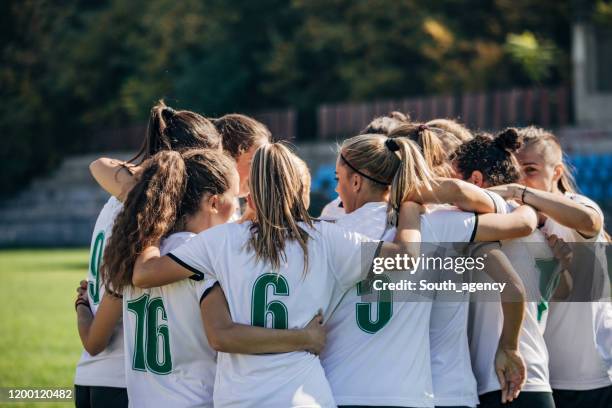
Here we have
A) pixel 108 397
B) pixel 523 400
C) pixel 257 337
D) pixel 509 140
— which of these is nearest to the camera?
pixel 257 337

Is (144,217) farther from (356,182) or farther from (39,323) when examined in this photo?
(39,323)

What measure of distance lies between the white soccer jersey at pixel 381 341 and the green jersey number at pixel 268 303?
28cm

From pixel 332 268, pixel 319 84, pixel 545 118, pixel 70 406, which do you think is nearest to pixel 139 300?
pixel 332 268

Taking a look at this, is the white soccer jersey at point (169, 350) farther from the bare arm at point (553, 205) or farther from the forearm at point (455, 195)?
the bare arm at point (553, 205)

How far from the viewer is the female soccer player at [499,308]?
395 centimetres

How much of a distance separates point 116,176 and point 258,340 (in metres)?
1.24

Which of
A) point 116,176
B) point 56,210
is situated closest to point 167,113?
point 116,176

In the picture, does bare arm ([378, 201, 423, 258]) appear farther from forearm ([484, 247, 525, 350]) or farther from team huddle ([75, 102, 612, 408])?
forearm ([484, 247, 525, 350])

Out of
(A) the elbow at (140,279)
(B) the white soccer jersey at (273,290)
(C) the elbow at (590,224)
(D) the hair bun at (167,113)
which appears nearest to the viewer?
(B) the white soccer jersey at (273,290)

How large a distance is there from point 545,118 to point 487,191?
67.1 feet

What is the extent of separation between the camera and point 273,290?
3.54 m

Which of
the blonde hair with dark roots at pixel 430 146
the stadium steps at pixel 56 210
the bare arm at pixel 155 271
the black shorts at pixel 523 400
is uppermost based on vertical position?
the blonde hair with dark roots at pixel 430 146

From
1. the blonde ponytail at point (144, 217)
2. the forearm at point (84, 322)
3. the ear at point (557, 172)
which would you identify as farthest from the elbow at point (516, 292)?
the forearm at point (84, 322)

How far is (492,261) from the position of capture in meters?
3.93
